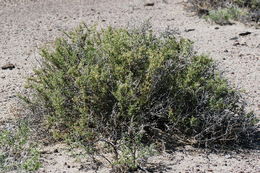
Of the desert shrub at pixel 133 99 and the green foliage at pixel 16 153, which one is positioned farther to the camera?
the desert shrub at pixel 133 99

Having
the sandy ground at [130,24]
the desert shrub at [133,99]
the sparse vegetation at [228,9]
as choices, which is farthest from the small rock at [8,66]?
the sparse vegetation at [228,9]

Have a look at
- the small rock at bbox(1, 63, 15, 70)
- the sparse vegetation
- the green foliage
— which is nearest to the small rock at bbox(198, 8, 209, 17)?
the sparse vegetation

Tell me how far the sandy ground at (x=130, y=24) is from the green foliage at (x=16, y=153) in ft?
0.86

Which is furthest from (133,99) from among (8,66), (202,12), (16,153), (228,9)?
(202,12)

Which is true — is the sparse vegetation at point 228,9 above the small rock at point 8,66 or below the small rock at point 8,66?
above

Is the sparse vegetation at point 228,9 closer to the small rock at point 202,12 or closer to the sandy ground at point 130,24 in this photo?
the small rock at point 202,12

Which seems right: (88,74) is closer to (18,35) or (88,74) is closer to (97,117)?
(97,117)

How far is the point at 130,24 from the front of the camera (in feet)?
33.5

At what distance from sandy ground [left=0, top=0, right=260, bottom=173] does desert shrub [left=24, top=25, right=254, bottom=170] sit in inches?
12.0

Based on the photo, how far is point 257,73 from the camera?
26.7ft

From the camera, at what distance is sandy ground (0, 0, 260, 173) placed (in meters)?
5.11

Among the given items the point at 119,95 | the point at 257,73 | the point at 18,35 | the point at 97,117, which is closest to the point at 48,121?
the point at 97,117

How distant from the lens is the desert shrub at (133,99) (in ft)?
16.8

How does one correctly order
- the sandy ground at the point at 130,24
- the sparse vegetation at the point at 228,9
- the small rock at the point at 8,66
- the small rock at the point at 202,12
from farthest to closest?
the small rock at the point at 202,12 → the sparse vegetation at the point at 228,9 → the small rock at the point at 8,66 → the sandy ground at the point at 130,24
